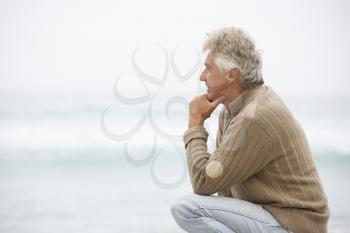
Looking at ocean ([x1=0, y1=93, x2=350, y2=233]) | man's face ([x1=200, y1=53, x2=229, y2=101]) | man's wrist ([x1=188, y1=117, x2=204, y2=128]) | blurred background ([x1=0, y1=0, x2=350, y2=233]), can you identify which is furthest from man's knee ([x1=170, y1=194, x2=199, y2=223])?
blurred background ([x1=0, y1=0, x2=350, y2=233])

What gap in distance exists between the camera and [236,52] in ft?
5.49

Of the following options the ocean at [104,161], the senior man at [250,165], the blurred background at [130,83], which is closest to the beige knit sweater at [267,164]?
the senior man at [250,165]

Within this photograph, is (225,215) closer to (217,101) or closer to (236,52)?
(217,101)

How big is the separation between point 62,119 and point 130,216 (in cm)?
376

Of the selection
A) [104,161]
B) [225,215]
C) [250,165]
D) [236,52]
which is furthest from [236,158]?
[104,161]

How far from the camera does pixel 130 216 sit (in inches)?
138

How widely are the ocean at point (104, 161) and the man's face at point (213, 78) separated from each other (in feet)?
2.73

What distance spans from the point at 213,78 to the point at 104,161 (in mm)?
4214

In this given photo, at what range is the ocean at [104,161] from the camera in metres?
3.49

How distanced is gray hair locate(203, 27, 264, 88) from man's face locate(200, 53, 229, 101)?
0.05ft

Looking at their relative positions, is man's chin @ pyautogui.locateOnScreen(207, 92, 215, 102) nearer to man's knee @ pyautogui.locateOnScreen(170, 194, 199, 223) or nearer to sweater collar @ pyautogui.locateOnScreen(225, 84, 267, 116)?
sweater collar @ pyautogui.locateOnScreen(225, 84, 267, 116)

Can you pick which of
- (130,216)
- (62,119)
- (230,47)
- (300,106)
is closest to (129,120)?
(62,119)

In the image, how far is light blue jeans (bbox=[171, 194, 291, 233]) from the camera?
5.33 ft

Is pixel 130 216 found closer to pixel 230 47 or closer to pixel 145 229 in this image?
pixel 145 229
